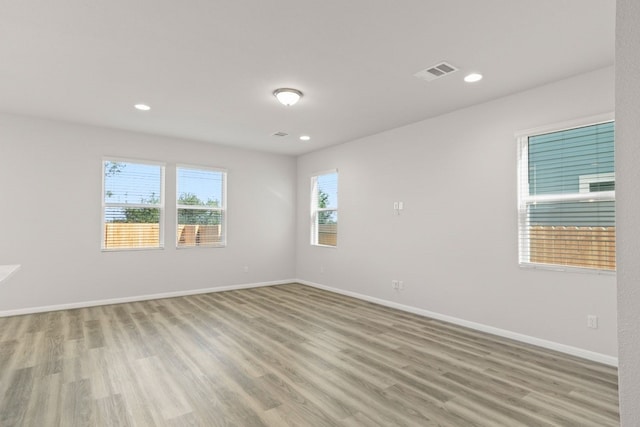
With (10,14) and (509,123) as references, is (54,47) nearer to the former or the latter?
(10,14)

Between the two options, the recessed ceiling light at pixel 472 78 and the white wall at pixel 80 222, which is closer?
the recessed ceiling light at pixel 472 78

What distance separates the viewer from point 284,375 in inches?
110

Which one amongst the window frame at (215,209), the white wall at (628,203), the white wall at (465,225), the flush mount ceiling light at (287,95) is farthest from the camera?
the window frame at (215,209)

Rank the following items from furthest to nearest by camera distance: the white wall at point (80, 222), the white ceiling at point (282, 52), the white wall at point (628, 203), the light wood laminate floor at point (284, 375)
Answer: the white wall at point (80, 222) → the white ceiling at point (282, 52) → the light wood laminate floor at point (284, 375) → the white wall at point (628, 203)

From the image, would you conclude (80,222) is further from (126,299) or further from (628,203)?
(628,203)

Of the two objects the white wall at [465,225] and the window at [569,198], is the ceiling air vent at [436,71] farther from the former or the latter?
the window at [569,198]

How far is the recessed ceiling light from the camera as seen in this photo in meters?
3.34

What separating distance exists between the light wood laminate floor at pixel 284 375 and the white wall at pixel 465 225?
376mm

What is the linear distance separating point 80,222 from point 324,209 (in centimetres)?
397

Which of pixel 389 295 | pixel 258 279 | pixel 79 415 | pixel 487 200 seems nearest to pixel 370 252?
pixel 389 295

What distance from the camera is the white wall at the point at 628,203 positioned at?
0.78 metres

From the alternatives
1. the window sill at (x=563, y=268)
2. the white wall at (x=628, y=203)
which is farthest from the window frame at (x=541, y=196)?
the white wall at (x=628, y=203)

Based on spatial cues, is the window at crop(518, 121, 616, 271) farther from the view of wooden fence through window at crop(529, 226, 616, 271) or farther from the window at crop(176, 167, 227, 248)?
the window at crop(176, 167, 227, 248)

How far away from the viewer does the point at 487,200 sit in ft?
13.3
